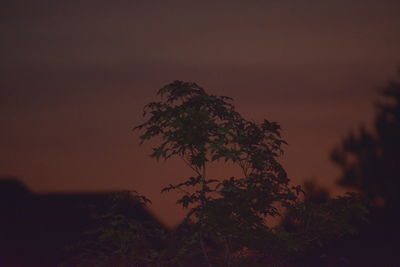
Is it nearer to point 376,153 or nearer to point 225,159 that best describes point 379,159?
point 376,153

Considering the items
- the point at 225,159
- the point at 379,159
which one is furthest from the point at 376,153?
the point at 225,159

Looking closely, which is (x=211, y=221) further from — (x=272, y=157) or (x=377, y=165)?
(x=377, y=165)

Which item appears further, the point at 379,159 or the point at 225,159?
the point at 379,159

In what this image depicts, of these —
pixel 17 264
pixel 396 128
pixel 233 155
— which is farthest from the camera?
pixel 396 128

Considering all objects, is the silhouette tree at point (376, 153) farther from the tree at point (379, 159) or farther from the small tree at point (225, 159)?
the small tree at point (225, 159)

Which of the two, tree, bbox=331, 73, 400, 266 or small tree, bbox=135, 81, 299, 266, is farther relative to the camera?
tree, bbox=331, 73, 400, 266

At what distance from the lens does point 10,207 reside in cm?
2850

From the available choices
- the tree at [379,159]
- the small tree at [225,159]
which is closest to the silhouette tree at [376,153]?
the tree at [379,159]

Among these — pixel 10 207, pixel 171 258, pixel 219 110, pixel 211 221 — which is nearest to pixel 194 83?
pixel 219 110

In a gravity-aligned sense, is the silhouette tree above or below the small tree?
above

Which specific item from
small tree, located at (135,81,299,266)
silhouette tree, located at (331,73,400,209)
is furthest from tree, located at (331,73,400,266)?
small tree, located at (135,81,299,266)

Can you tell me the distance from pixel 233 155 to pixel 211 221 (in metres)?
1.12

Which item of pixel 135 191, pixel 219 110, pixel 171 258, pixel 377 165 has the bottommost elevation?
pixel 171 258

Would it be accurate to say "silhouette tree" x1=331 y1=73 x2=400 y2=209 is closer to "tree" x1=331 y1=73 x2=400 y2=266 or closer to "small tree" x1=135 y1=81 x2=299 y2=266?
"tree" x1=331 y1=73 x2=400 y2=266
